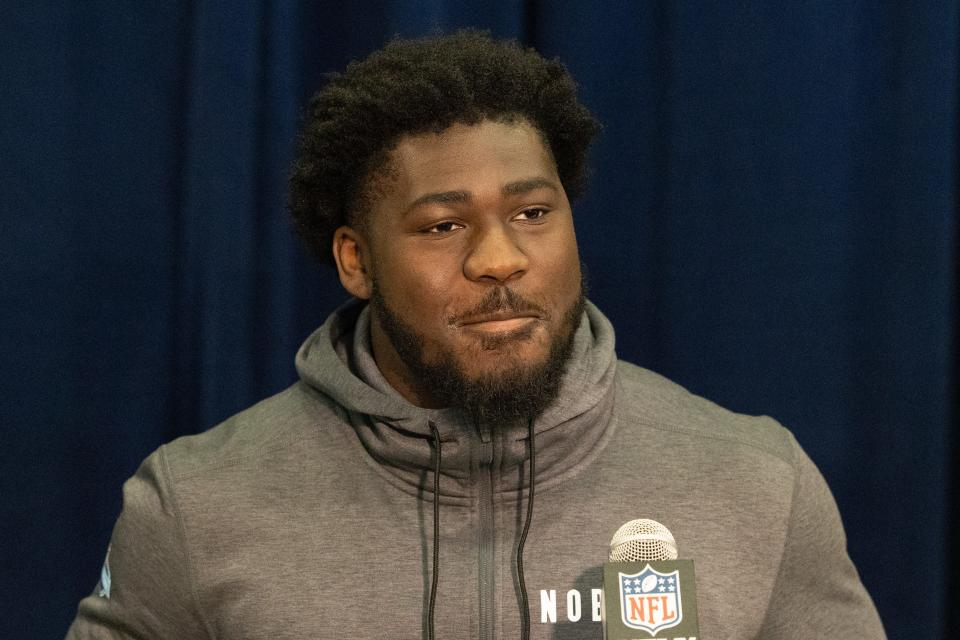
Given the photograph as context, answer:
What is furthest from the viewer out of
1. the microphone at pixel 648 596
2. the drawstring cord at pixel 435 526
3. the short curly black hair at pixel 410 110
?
the short curly black hair at pixel 410 110

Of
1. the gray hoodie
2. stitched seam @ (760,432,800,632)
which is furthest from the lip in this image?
stitched seam @ (760,432,800,632)

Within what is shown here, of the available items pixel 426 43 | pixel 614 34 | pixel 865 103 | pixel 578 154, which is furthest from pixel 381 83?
pixel 865 103

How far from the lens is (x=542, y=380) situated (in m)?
1.32

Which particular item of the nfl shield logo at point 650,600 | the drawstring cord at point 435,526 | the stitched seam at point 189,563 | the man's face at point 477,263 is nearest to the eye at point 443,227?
the man's face at point 477,263

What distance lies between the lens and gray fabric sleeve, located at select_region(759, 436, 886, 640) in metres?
1.40

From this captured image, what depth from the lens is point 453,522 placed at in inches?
53.2

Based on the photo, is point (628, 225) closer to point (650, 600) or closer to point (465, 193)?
point (465, 193)

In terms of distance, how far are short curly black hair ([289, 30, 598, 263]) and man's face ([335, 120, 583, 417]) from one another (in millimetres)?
27

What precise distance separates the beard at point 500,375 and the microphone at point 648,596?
370 mm

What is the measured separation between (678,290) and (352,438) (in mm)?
652

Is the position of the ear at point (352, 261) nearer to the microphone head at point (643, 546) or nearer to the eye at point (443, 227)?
the eye at point (443, 227)

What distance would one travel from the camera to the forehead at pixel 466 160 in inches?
53.4

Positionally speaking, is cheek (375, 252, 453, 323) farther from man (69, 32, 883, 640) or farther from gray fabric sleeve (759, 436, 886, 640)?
gray fabric sleeve (759, 436, 886, 640)

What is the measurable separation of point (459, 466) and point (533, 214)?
0.29m
